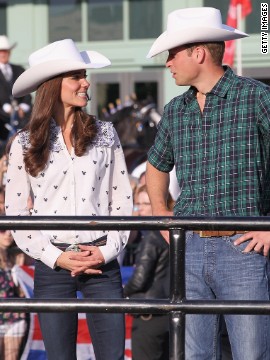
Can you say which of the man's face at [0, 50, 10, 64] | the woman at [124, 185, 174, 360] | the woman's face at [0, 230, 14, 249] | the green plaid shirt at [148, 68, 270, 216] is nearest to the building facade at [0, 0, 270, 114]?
the man's face at [0, 50, 10, 64]

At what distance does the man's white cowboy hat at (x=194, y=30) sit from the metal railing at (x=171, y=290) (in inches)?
42.2

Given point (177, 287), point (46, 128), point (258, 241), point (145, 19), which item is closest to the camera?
point (177, 287)

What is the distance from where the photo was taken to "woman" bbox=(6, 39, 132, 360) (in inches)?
173

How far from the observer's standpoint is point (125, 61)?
18328 mm

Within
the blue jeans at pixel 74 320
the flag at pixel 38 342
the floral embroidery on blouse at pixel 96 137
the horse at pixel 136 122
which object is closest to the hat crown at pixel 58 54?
the floral embroidery on blouse at pixel 96 137

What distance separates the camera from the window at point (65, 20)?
61.7ft

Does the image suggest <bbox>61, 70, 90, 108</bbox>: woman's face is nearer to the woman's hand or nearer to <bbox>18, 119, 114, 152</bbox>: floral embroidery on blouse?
<bbox>18, 119, 114, 152</bbox>: floral embroidery on blouse

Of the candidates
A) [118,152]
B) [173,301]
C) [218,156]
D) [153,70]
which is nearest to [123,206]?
[118,152]

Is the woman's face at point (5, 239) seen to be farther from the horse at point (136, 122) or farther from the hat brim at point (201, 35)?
the horse at point (136, 122)

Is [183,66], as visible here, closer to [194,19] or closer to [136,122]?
[194,19]

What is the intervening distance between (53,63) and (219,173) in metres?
0.95

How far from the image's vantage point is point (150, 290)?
7031 millimetres

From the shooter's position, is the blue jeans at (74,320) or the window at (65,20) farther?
the window at (65,20)

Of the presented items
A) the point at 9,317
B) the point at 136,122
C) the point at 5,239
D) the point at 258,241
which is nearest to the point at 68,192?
the point at 258,241
